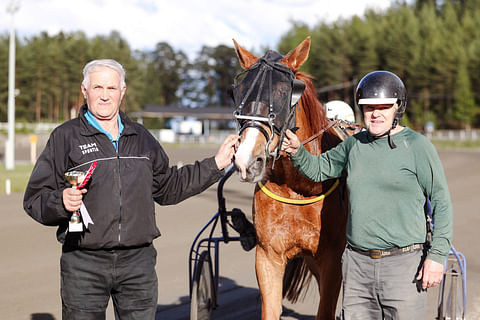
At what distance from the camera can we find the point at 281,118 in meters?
2.89

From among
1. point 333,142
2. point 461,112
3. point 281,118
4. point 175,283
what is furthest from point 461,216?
point 461,112

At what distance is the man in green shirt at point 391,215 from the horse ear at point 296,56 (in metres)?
0.41

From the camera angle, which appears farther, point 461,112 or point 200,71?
point 200,71

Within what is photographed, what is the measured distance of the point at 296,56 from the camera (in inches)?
125

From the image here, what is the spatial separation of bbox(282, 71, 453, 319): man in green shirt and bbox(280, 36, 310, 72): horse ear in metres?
0.41

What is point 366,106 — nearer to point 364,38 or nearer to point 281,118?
point 281,118

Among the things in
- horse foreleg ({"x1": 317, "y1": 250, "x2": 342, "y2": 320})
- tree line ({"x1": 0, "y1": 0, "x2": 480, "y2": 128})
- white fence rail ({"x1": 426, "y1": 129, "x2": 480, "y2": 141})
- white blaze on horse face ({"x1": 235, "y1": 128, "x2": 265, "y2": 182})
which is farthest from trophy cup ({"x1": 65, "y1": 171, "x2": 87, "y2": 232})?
tree line ({"x1": 0, "y1": 0, "x2": 480, "y2": 128})

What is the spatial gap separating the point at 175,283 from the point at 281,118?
362 centimetres

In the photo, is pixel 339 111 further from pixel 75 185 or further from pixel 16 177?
pixel 16 177

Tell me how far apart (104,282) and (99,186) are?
1.55ft

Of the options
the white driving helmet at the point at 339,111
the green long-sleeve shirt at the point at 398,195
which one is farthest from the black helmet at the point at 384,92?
the white driving helmet at the point at 339,111

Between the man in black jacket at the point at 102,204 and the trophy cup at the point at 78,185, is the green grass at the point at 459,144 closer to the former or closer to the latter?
the man in black jacket at the point at 102,204

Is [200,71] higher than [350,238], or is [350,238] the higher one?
[200,71]

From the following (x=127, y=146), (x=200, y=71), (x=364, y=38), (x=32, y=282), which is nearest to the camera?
(x=127, y=146)
